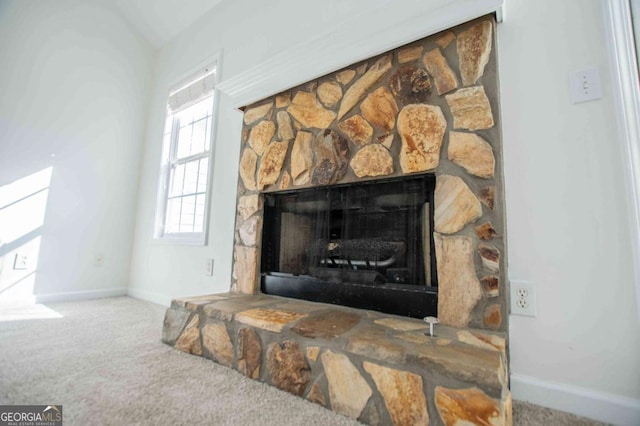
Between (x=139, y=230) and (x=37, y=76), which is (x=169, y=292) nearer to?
(x=139, y=230)

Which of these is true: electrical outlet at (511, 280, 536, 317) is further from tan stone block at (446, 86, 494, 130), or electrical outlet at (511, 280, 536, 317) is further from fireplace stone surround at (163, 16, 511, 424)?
tan stone block at (446, 86, 494, 130)

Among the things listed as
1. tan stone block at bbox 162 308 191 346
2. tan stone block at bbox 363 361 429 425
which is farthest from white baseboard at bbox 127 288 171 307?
tan stone block at bbox 363 361 429 425

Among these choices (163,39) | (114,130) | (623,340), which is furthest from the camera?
(163,39)

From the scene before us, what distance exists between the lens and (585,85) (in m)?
1.04

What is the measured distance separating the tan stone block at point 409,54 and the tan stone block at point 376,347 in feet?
4.03

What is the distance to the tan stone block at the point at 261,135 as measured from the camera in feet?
5.96

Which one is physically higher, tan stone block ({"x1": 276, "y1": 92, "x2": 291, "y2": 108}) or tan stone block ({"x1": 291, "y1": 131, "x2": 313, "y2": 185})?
tan stone block ({"x1": 276, "y1": 92, "x2": 291, "y2": 108})

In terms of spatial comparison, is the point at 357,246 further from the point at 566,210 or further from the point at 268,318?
the point at 566,210

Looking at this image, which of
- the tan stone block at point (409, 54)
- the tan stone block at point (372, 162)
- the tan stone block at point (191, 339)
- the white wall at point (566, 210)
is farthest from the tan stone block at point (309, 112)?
the tan stone block at point (191, 339)

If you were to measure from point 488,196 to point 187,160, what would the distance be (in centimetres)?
249

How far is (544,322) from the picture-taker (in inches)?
40.5

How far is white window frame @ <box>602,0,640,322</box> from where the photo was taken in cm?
91

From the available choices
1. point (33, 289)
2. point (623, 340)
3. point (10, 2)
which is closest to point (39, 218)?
point (33, 289)

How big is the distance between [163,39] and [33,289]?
2705 millimetres
